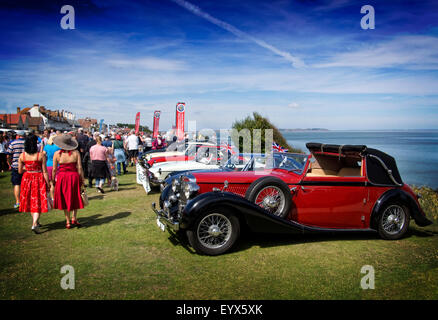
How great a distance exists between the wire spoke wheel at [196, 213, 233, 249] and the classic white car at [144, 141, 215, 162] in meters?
6.59

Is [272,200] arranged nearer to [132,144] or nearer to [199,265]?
[199,265]

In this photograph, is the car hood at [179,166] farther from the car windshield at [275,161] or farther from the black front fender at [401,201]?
the black front fender at [401,201]

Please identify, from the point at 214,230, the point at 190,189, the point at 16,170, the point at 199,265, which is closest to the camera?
the point at 199,265

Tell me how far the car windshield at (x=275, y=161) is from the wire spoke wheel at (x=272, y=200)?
96 cm

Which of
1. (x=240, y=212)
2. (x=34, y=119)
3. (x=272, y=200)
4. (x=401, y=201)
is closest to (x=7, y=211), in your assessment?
(x=240, y=212)

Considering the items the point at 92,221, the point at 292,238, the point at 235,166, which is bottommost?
the point at 292,238

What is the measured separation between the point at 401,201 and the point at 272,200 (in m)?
2.68

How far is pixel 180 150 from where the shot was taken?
14.0 metres

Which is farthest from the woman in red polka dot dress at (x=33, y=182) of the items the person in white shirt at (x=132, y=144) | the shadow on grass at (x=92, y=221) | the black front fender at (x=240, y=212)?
the person in white shirt at (x=132, y=144)

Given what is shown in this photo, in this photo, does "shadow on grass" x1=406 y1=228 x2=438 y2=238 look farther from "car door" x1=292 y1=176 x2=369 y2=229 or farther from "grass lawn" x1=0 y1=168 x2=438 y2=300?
"car door" x1=292 y1=176 x2=369 y2=229

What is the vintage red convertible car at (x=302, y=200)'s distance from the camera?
521 cm

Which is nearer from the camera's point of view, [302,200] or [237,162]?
[302,200]
